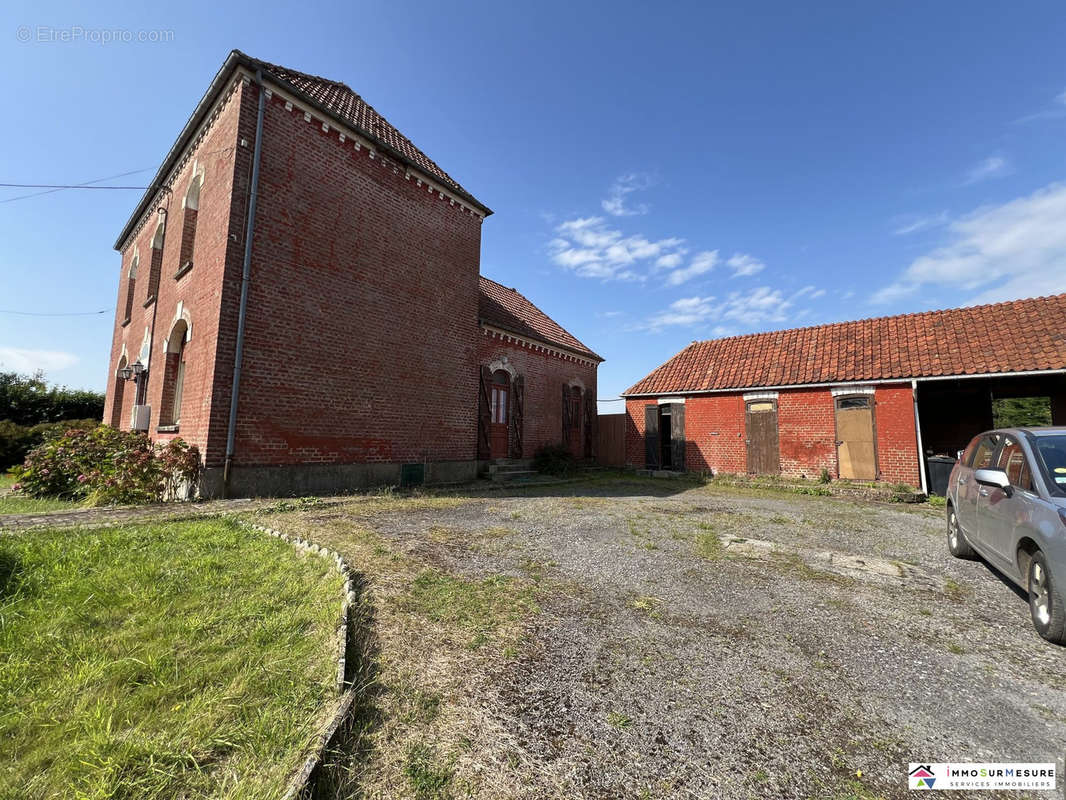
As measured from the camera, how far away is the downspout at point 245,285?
731 centimetres

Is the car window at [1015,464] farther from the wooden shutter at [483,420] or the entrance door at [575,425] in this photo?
the entrance door at [575,425]

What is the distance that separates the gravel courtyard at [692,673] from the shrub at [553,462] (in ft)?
29.6

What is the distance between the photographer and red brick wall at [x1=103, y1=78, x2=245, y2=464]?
7.52 m

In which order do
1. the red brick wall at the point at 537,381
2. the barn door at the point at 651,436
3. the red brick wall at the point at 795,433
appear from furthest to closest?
the barn door at the point at 651,436
the red brick wall at the point at 537,381
the red brick wall at the point at 795,433

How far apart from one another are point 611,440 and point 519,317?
629 cm

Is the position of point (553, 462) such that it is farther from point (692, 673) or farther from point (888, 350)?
point (692, 673)

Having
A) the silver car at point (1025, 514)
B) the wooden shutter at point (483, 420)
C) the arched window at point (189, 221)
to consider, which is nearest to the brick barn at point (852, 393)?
the wooden shutter at point (483, 420)

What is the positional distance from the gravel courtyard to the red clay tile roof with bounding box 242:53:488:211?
28.6 ft

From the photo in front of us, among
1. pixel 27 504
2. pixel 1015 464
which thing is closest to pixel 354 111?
pixel 27 504

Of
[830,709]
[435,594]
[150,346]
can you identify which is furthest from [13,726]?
[150,346]

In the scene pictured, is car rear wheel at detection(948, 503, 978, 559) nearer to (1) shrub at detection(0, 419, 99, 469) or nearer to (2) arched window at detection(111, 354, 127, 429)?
(2) arched window at detection(111, 354, 127, 429)

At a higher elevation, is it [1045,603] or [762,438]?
[762,438]

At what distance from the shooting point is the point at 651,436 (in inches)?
633

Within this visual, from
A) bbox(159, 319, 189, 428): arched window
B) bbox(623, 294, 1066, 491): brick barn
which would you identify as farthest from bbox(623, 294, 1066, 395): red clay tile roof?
bbox(159, 319, 189, 428): arched window
